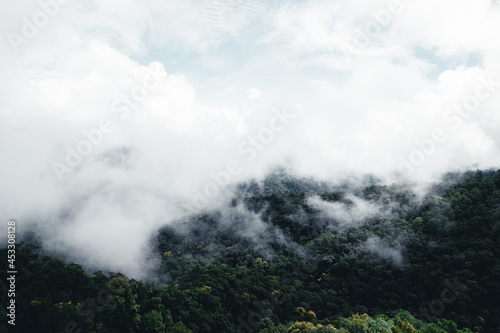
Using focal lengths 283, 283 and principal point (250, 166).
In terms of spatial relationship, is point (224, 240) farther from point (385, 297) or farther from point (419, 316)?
point (419, 316)

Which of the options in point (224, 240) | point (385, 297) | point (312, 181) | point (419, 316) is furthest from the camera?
point (312, 181)

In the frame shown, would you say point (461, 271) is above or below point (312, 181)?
below

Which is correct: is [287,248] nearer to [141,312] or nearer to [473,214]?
[473,214]

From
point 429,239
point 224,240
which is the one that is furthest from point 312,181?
point 429,239

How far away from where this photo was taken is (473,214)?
157ft

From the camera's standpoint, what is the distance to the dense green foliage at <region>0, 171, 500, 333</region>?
30.0m

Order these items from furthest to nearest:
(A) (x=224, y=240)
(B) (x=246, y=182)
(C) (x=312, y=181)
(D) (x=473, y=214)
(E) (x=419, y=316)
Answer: (C) (x=312, y=181) < (B) (x=246, y=182) < (A) (x=224, y=240) < (D) (x=473, y=214) < (E) (x=419, y=316)

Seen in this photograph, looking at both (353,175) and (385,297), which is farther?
(353,175)

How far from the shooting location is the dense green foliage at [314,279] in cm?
3000

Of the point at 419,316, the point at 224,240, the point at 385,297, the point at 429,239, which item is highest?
the point at 224,240

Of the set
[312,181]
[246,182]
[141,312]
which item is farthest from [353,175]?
[141,312]

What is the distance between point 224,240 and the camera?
73.9 meters

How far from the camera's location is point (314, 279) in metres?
54.2

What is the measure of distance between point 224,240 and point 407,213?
143ft
